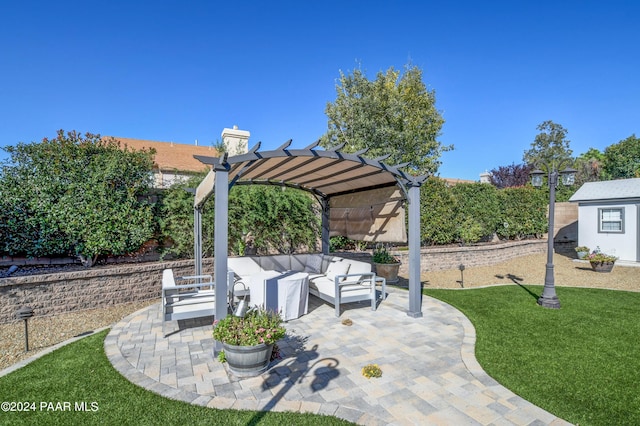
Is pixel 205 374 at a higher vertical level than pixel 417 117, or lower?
lower

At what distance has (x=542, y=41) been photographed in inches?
451

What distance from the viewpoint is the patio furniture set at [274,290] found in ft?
17.5

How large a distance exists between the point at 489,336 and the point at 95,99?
13486mm

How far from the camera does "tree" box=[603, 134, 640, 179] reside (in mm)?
27938

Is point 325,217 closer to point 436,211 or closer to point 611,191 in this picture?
point 436,211

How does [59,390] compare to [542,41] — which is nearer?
[59,390]

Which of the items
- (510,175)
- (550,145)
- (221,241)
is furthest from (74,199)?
(550,145)

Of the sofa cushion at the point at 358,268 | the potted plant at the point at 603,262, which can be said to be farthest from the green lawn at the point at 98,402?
the potted plant at the point at 603,262

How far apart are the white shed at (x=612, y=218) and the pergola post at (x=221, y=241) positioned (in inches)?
665

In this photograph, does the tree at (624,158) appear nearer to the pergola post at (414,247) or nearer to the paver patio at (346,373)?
the pergola post at (414,247)

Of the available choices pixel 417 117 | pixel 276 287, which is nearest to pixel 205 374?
pixel 276 287

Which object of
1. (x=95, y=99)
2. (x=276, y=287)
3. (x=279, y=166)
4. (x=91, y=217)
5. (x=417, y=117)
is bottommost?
(x=276, y=287)

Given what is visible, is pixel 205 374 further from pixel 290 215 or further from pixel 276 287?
pixel 290 215

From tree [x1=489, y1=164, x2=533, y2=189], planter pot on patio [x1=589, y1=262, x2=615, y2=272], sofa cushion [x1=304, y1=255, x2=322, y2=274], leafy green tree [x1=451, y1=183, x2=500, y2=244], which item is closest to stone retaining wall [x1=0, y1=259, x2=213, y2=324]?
sofa cushion [x1=304, y1=255, x2=322, y2=274]
